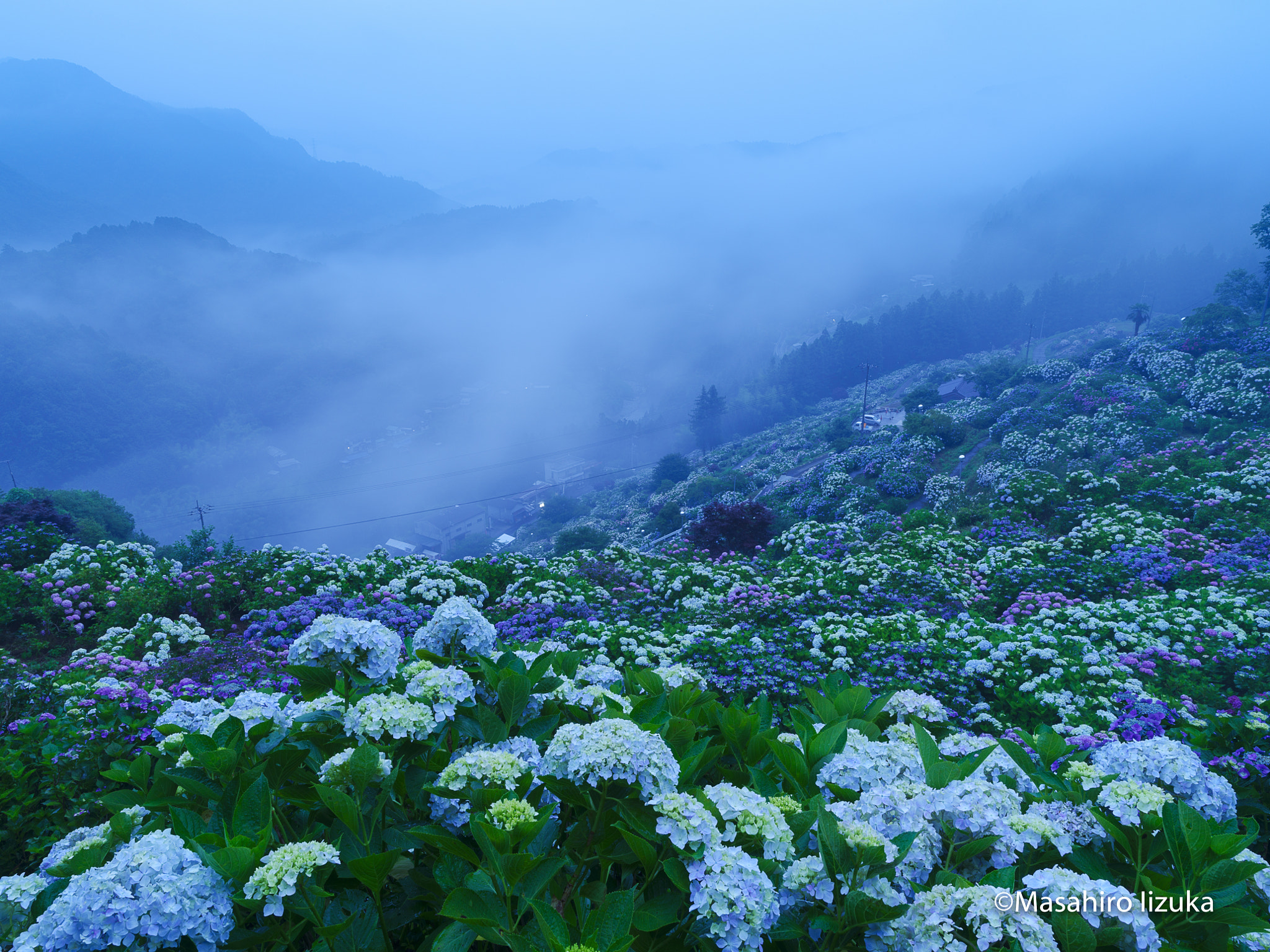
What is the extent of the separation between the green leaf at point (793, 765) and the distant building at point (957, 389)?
161 ft

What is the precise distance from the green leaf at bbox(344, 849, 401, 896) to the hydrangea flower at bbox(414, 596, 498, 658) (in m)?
1.20

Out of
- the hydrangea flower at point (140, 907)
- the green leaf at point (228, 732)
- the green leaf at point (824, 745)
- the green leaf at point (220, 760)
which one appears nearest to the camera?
the hydrangea flower at point (140, 907)

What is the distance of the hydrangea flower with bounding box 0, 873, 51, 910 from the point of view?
1.68 metres

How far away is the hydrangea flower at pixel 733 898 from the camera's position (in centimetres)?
150

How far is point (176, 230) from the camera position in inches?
5669

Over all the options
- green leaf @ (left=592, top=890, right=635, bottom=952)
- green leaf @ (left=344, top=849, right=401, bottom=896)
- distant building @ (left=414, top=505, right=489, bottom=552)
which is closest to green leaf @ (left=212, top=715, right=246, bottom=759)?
green leaf @ (left=344, top=849, right=401, bottom=896)

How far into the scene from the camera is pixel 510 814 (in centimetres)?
163

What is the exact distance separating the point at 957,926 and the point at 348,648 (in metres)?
2.23

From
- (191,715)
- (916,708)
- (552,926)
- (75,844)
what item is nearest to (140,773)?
(75,844)

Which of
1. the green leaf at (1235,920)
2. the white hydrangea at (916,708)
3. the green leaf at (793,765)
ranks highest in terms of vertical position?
the green leaf at (793,765)

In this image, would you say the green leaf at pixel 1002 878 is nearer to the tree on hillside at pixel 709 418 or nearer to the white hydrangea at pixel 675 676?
the white hydrangea at pixel 675 676

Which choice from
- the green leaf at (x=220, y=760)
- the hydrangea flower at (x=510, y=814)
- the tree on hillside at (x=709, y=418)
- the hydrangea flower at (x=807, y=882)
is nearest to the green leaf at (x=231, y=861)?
the green leaf at (x=220, y=760)

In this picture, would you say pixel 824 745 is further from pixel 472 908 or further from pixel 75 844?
pixel 75 844

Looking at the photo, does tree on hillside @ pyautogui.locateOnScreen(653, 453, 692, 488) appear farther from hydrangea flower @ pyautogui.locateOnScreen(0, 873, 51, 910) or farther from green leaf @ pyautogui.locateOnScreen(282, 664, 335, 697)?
hydrangea flower @ pyautogui.locateOnScreen(0, 873, 51, 910)
